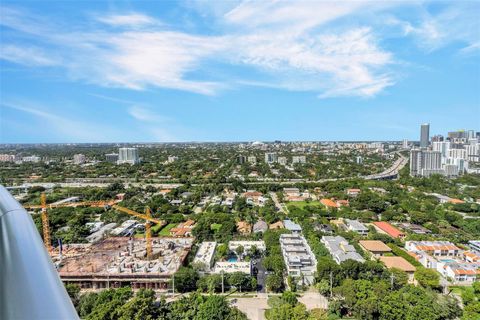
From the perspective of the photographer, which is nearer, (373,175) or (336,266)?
(336,266)

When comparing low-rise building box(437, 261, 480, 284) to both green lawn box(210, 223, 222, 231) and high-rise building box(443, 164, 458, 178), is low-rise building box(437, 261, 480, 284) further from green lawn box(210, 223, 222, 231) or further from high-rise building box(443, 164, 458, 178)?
high-rise building box(443, 164, 458, 178)

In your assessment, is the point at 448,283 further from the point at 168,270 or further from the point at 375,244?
the point at 168,270

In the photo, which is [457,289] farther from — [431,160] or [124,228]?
[431,160]

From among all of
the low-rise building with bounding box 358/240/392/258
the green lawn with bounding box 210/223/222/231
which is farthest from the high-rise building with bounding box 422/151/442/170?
the green lawn with bounding box 210/223/222/231

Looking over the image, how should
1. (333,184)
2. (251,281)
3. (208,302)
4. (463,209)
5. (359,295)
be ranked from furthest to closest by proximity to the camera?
(333,184) < (463,209) < (251,281) < (359,295) < (208,302)

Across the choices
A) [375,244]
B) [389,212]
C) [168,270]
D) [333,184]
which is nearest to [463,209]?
[389,212]
